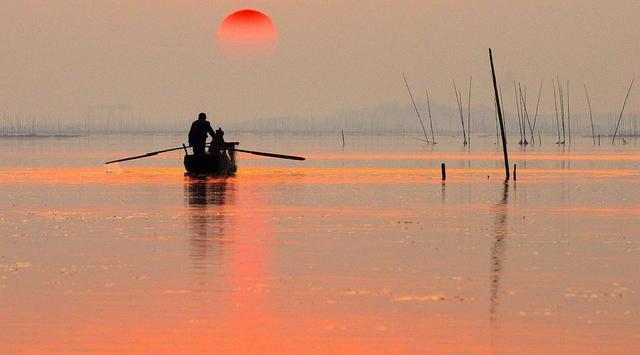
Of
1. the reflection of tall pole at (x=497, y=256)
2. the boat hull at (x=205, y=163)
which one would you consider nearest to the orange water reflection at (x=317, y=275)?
the reflection of tall pole at (x=497, y=256)

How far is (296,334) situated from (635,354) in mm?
3818

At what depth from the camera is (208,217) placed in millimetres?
36438

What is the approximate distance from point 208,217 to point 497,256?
12708mm

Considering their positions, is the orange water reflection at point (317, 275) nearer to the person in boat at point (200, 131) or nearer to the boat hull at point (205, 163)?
the person in boat at point (200, 131)

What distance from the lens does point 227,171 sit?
6438 cm

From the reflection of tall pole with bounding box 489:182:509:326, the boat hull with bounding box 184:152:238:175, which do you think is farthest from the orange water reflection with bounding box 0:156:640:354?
the boat hull with bounding box 184:152:238:175

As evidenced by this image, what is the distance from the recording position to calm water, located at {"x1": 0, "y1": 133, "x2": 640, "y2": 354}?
1562cm

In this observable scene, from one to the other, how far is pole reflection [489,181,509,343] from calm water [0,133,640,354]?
5 centimetres

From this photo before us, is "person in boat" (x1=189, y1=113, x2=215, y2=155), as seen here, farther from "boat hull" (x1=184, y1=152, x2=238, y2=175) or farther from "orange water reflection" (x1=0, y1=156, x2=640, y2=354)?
"orange water reflection" (x1=0, y1=156, x2=640, y2=354)

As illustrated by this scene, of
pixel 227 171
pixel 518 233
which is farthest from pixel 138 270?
pixel 227 171

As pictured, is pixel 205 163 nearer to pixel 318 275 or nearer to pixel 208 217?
pixel 208 217

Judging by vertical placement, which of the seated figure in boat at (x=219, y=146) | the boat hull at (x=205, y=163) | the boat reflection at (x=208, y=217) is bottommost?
the boat reflection at (x=208, y=217)

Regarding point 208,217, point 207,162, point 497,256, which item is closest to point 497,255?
point 497,256

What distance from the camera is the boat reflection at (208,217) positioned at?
84.7 feet
